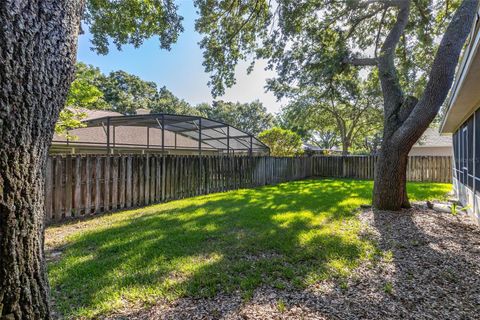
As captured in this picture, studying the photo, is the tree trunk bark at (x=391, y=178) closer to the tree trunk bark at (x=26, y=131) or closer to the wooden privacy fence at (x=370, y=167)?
the tree trunk bark at (x=26, y=131)

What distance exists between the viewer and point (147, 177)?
7.02m

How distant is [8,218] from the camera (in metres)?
1.17

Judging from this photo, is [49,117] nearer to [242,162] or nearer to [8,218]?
[8,218]

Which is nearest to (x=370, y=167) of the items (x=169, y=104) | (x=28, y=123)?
(x=28, y=123)

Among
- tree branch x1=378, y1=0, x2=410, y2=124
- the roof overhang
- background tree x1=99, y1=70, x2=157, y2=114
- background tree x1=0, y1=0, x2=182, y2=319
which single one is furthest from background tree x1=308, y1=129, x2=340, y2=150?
background tree x1=0, y1=0, x2=182, y2=319

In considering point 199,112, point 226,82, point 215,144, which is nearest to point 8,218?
point 226,82

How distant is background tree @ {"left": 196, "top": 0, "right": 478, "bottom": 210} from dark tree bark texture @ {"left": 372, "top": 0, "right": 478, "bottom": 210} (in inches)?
0.6

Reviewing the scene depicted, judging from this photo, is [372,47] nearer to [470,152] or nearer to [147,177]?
[470,152]

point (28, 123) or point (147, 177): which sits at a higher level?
point (28, 123)

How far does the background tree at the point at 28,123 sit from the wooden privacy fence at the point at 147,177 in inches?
177

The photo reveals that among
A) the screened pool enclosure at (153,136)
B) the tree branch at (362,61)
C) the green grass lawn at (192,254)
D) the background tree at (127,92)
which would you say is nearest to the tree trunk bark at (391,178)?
the green grass lawn at (192,254)

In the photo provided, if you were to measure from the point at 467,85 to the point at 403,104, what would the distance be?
4.50 feet

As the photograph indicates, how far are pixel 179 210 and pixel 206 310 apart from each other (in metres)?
4.08

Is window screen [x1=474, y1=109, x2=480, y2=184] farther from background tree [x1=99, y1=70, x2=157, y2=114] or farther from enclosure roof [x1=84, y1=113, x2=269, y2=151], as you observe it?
background tree [x1=99, y1=70, x2=157, y2=114]
